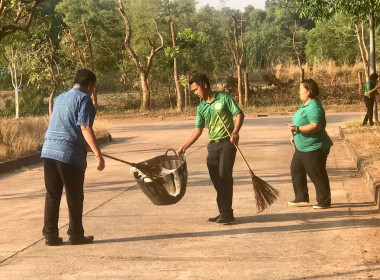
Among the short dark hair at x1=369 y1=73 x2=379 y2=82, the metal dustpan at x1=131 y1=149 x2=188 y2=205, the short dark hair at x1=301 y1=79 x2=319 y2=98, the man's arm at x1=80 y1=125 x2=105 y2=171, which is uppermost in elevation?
the short dark hair at x1=301 y1=79 x2=319 y2=98

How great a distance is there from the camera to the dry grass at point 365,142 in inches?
542

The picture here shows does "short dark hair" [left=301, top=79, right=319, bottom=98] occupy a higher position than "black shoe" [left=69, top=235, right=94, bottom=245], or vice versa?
"short dark hair" [left=301, top=79, right=319, bottom=98]

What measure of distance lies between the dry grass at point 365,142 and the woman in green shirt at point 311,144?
7.52 ft

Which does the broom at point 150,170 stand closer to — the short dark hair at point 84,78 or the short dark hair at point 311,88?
the short dark hair at point 84,78

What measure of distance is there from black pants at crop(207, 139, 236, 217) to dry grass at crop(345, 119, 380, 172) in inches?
145

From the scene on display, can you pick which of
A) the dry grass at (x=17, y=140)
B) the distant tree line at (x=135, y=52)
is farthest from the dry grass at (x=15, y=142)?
the distant tree line at (x=135, y=52)

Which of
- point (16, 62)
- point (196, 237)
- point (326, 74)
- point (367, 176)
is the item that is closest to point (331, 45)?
point (326, 74)

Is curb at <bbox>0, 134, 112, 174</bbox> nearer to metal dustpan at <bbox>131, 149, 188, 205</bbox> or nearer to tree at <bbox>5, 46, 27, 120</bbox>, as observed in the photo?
metal dustpan at <bbox>131, 149, 188, 205</bbox>

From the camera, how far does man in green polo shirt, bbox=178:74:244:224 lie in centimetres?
927

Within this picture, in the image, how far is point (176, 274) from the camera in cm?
687

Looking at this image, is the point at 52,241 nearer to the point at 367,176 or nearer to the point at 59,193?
the point at 59,193

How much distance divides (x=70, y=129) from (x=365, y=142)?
995 cm

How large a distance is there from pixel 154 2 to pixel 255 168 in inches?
1744

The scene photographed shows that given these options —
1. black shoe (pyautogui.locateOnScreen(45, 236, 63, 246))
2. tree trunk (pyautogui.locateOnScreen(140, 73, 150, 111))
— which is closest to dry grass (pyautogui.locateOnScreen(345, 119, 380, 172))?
black shoe (pyautogui.locateOnScreen(45, 236, 63, 246))
